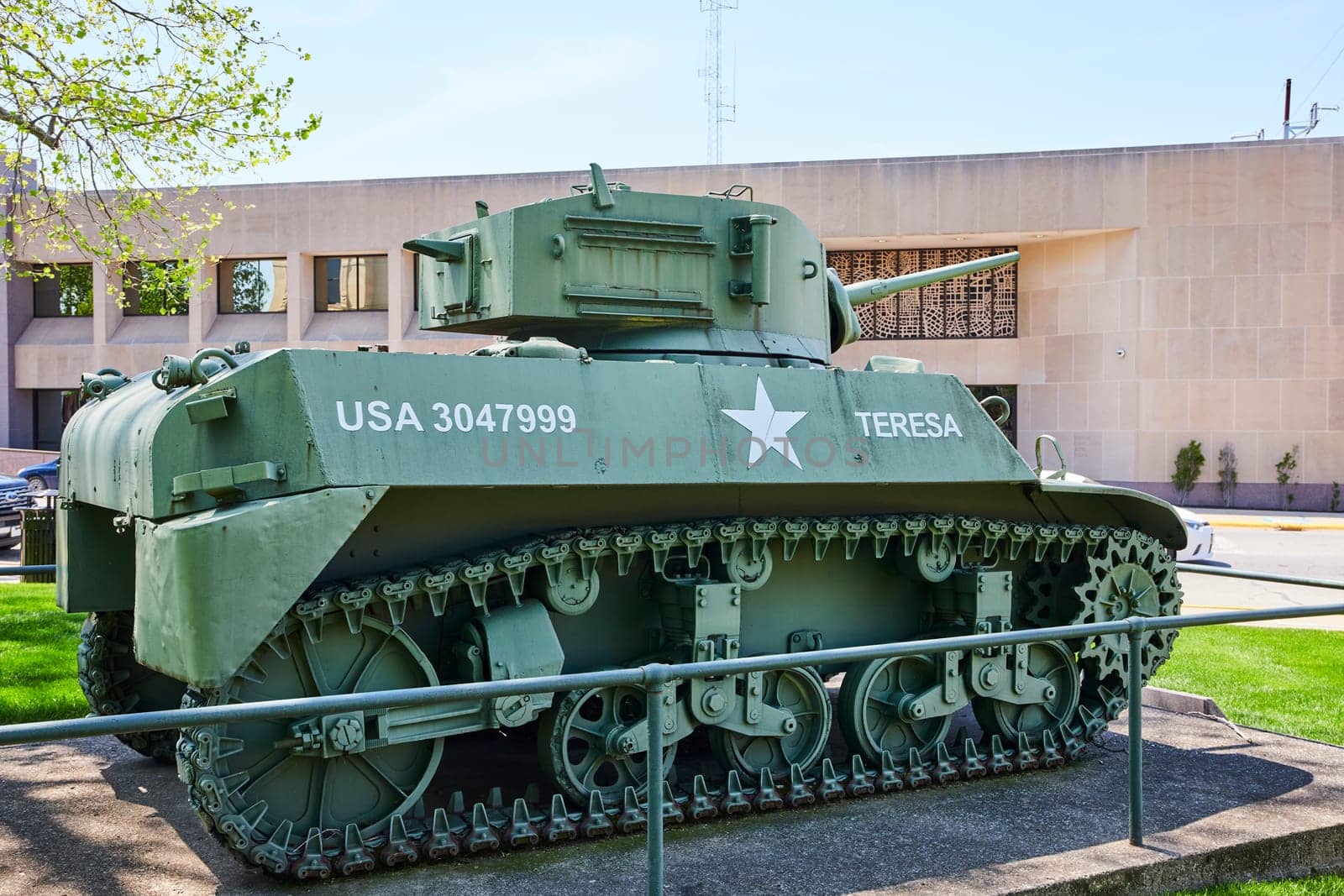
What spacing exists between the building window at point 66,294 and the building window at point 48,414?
233 centimetres

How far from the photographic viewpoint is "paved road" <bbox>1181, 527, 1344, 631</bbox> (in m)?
16.4

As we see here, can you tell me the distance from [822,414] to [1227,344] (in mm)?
26211

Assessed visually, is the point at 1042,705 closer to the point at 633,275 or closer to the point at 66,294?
the point at 633,275

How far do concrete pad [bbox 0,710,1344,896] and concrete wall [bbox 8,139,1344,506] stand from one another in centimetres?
2231

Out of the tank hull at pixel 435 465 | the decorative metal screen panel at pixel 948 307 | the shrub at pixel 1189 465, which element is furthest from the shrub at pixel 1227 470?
the tank hull at pixel 435 465

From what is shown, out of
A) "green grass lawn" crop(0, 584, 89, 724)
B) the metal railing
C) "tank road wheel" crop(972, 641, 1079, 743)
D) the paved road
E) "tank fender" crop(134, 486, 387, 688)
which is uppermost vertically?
"tank fender" crop(134, 486, 387, 688)

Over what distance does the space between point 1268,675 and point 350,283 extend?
2897 cm

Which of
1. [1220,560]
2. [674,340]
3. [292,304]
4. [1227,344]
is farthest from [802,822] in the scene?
[292,304]

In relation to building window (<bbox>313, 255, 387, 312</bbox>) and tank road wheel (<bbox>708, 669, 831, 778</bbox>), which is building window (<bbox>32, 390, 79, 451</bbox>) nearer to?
building window (<bbox>313, 255, 387, 312</bbox>)

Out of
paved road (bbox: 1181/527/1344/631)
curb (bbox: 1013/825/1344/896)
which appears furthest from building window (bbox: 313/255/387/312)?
curb (bbox: 1013/825/1344/896)

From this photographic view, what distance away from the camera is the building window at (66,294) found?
3834 centimetres

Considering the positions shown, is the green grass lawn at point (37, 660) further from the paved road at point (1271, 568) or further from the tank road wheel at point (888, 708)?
the paved road at point (1271, 568)

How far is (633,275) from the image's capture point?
8.24 metres

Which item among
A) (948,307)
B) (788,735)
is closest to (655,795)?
(788,735)
